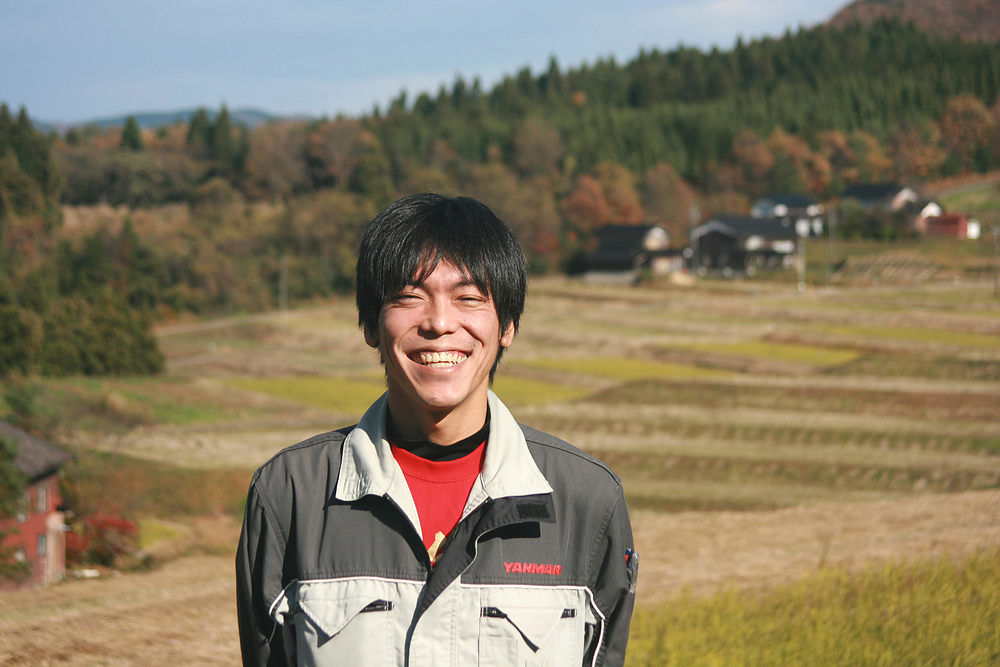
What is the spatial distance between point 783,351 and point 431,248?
44210 millimetres

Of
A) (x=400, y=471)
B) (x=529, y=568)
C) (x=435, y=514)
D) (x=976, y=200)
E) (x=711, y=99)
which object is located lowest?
(x=529, y=568)

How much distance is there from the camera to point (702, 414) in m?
32.7

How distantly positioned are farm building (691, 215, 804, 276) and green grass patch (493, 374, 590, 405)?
3620 centimetres

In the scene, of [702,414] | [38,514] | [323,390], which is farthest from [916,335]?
[38,514]

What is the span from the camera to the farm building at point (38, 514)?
76.2ft

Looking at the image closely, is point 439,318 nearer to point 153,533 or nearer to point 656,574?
point 656,574

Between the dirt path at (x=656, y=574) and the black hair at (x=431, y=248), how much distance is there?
5.38 meters

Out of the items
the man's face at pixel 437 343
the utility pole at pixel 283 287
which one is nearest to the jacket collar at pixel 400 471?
the man's face at pixel 437 343

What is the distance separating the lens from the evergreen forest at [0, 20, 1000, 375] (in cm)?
6888

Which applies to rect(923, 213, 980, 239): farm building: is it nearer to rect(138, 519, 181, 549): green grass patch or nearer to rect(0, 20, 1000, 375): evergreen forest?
rect(0, 20, 1000, 375): evergreen forest

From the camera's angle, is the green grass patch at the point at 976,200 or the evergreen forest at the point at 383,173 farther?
the green grass patch at the point at 976,200

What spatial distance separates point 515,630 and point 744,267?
74696mm

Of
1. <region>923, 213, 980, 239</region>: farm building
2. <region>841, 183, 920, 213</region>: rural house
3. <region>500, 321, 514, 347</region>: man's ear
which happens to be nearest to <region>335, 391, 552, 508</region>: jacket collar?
<region>500, 321, 514, 347</region>: man's ear

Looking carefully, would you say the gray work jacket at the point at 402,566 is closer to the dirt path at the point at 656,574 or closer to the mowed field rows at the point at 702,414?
the mowed field rows at the point at 702,414
